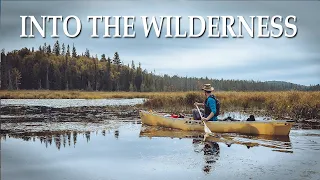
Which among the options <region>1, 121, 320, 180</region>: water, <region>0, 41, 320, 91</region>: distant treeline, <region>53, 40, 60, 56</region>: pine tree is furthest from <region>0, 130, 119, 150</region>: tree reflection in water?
<region>53, 40, 60, 56</region>: pine tree

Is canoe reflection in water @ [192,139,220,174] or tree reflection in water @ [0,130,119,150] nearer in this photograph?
canoe reflection in water @ [192,139,220,174]

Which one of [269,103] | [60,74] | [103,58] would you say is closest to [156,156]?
[269,103]

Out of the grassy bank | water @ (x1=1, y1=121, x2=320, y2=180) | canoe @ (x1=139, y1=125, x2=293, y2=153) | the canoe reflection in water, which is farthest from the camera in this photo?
the grassy bank

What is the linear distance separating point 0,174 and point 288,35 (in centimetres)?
958

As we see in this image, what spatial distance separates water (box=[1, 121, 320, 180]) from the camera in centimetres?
692

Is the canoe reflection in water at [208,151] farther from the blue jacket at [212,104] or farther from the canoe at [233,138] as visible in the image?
the blue jacket at [212,104]

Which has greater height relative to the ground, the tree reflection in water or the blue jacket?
the blue jacket

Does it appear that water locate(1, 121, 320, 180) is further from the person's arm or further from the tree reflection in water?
the person's arm

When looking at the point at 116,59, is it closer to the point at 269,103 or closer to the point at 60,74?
the point at 60,74

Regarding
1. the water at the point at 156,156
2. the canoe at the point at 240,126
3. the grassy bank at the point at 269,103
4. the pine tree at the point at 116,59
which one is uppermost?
the pine tree at the point at 116,59

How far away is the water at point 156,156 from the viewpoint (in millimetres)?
6922

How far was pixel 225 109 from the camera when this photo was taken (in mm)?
Answer: 20672

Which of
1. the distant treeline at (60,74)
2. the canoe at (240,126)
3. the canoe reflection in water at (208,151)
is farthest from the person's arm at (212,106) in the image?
the distant treeline at (60,74)

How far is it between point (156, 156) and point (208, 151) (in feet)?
4.12
